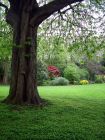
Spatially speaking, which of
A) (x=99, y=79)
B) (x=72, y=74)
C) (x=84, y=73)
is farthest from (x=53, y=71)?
(x=99, y=79)

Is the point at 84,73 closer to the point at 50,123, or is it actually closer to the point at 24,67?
the point at 24,67

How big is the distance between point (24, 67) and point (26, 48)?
868mm

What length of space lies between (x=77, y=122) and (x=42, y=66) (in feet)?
77.3

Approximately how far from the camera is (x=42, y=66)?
107 feet

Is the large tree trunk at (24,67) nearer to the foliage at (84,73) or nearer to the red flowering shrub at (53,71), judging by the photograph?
the red flowering shrub at (53,71)

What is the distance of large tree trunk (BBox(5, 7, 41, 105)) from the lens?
40.4 ft

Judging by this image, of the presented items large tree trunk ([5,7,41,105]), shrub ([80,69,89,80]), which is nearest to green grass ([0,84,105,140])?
large tree trunk ([5,7,41,105])

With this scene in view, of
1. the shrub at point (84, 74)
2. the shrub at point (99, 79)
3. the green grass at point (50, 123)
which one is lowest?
the green grass at point (50, 123)

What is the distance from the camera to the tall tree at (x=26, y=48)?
1232 cm

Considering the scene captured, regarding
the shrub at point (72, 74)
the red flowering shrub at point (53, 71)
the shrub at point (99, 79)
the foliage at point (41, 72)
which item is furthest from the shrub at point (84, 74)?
the foliage at point (41, 72)

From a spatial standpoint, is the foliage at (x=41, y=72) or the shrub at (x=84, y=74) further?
the shrub at (x=84, y=74)

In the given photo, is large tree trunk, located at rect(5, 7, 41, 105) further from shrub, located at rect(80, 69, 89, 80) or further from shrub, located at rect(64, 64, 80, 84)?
shrub, located at rect(80, 69, 89, 80)

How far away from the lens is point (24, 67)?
12.5m

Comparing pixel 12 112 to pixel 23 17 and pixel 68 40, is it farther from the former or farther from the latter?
pixel 68 40
